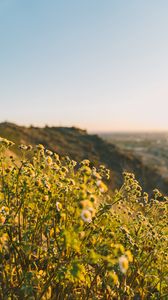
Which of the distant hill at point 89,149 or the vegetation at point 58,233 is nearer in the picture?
the vegetation at point 58,233

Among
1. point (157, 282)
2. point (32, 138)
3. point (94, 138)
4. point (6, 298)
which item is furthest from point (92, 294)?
point (94, 138)

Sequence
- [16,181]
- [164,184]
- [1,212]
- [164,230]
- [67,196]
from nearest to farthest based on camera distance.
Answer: [1,212] → [67,196] → [16,181] → [164,230] → [164,184]

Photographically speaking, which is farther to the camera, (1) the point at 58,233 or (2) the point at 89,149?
(2) the point at 89,149

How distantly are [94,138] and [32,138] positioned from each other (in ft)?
25.3

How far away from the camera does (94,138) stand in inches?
1340

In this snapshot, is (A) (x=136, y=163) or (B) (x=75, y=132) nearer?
(A) (x=136, y=163)

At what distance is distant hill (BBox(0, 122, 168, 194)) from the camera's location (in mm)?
27656

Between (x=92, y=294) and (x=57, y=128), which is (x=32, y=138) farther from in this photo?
(x=92, y=294)

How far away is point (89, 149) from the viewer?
31.0m

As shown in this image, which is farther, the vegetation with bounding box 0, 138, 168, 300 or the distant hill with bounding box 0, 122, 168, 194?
the distant hill with bounding box 0, 122, 168, 194

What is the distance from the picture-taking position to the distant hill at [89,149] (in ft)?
90.7

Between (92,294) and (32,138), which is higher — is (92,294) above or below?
below

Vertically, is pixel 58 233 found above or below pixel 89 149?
above

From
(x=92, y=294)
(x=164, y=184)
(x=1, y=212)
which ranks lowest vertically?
(x=164, y=184)
